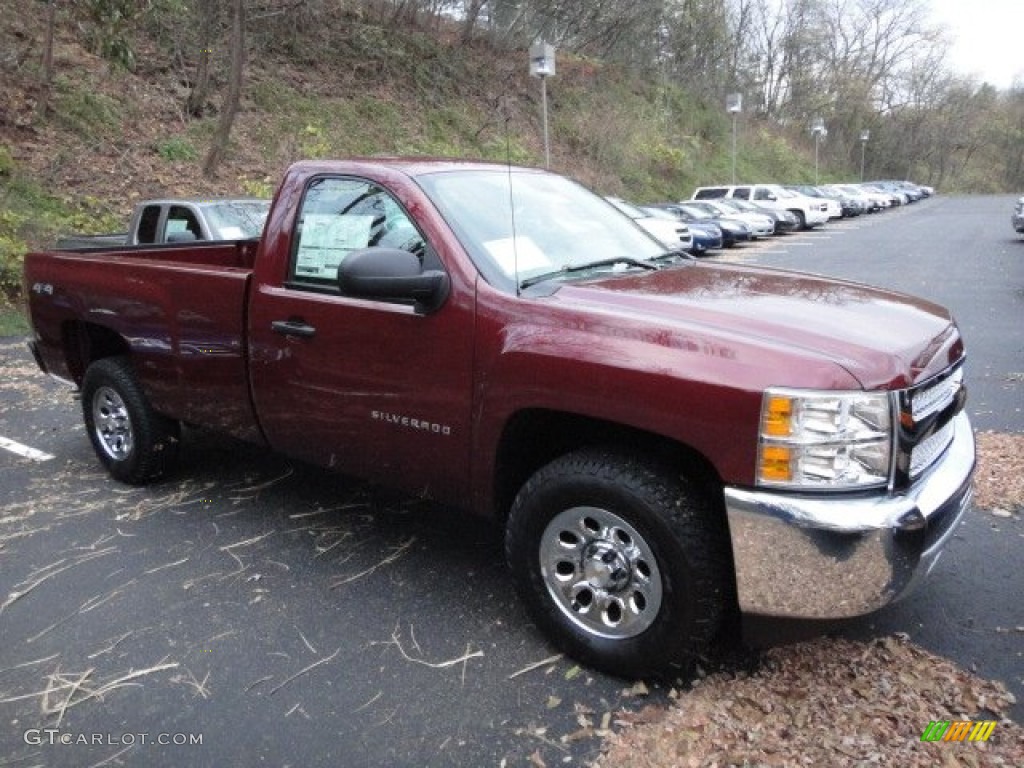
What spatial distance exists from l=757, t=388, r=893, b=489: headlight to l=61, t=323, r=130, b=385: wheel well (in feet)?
13.4

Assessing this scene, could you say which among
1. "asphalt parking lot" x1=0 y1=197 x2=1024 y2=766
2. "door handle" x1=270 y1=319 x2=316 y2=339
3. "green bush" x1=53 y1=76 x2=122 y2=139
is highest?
"green bush" x1=53 y1=76 x2=122 y2=139

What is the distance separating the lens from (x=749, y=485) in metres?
2.50

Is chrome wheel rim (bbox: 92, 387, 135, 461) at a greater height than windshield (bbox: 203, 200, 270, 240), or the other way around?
windshield (bbox: 203, 200, 270, 240)

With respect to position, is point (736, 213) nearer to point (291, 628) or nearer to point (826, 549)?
point (291, 628)

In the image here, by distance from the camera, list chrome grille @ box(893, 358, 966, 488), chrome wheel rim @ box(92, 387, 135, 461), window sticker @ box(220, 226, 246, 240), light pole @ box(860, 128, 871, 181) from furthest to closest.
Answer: light pole @ box(860, 128, 871, 181), window sticker @ box(220, 226, 246, 240), chrome wheel rim @ box(92, 387, 135, 461), chrome grille @ box(893, 358, 966, 488)

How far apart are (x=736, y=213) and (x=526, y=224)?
22.7 meters

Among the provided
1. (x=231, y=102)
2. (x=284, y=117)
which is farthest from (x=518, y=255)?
(x=284, y=117)

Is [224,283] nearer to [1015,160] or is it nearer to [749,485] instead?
[749,485]

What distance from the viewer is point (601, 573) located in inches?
113

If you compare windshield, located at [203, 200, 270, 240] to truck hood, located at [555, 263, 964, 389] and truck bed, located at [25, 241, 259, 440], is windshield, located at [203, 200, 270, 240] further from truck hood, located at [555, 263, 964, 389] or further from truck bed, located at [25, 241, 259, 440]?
truck hood, located at [555, 263, 964, 389]

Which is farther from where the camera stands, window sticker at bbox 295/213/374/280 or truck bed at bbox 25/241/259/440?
truck bed at bbox 25/241/259/440

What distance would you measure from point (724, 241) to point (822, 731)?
21942 mm

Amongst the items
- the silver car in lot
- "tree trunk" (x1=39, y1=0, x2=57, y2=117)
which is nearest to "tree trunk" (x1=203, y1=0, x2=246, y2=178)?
"tree trunk" (x1=39, y1=0, x2=57, y2=117)

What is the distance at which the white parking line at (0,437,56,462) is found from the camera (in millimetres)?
5480
